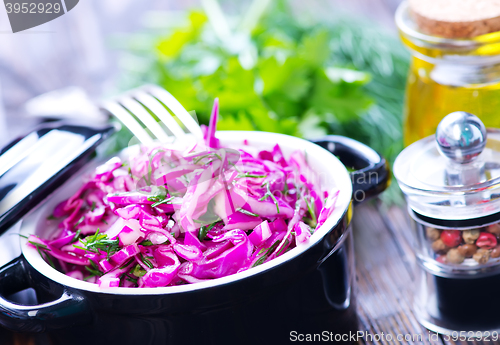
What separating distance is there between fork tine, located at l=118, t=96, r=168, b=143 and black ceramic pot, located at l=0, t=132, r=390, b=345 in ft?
0.81

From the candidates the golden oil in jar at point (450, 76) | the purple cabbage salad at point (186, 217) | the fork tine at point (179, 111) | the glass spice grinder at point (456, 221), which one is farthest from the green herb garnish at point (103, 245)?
the golden oil in jar at point (450, 76)

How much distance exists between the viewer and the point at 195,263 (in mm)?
513

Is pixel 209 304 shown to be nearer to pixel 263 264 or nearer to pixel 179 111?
pixel 263 264

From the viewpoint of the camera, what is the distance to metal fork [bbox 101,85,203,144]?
74cm

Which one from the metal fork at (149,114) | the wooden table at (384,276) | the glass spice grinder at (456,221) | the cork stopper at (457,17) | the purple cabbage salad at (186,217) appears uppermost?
the cork stopper at (457,17)

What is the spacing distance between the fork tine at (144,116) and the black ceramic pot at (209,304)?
9.8 inches

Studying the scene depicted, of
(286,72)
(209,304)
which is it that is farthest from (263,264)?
(286,72)

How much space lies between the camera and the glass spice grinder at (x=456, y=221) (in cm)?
58

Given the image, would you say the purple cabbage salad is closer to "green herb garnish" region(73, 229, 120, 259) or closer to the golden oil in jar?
"green herb garnish" region(73, 229, 120, 259)

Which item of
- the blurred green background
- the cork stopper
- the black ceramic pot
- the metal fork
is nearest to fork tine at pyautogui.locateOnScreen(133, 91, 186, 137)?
the metal fork

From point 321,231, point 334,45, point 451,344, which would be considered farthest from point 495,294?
point 334,45

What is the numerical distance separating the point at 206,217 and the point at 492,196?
31 cm

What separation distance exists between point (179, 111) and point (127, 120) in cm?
8

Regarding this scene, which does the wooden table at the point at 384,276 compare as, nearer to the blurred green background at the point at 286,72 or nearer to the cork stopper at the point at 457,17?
the blurred green background at the point at 286,72
